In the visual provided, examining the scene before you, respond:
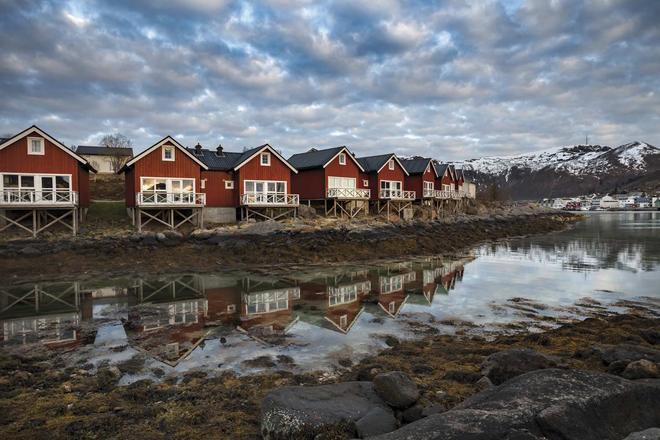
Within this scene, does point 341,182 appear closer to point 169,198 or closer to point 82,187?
point 169,198

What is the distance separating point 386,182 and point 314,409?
133 feet

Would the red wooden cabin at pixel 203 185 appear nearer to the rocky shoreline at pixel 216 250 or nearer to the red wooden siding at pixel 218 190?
the red wooden siding at pixel 218 190

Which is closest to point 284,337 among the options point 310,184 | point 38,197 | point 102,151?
point 38,197

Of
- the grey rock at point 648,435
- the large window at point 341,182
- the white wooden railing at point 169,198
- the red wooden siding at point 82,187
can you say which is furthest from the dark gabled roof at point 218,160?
the grey rock at point 648,435

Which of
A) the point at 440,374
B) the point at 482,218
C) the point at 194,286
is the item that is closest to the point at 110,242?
the point at 194,286

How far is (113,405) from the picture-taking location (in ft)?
24.0

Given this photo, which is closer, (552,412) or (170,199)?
(552,412)

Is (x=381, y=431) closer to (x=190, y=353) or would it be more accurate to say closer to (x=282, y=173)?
(x=190, y=353)

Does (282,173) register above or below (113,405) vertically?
above

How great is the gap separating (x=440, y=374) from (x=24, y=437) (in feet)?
23.4

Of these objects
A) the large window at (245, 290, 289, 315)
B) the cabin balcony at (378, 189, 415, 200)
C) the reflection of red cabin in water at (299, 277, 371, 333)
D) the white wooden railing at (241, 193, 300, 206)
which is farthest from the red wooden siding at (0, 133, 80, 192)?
the cabin balcony at (378, 189, 415, 200)

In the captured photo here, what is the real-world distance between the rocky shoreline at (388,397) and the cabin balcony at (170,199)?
19104 mm

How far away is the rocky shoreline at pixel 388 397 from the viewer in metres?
4.81

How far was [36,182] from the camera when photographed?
86.7ft
